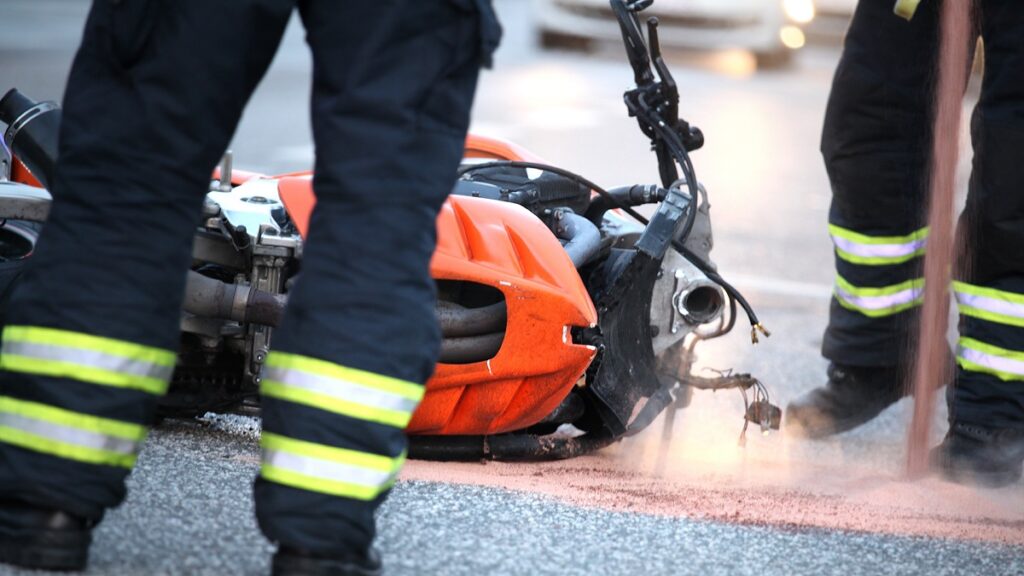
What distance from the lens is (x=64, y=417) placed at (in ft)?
7.43

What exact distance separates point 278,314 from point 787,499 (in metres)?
1.23

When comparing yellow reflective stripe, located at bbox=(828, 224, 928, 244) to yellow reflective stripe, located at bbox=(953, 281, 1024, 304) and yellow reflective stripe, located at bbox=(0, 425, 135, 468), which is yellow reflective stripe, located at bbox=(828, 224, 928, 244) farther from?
yellow reflective stripe, located at bbox=(0, 425, 135, 468)

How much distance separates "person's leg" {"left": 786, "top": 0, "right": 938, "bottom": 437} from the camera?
4.09m

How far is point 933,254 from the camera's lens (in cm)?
407

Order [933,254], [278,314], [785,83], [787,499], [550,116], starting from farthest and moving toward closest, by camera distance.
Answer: [785,83] → [550,116] → [933,254] → [787,499] → [278,314]

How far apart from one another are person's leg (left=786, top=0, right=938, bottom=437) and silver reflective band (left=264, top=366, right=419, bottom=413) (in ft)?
7.37

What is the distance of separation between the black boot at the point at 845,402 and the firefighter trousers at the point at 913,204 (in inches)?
2.1

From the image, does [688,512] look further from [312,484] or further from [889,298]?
[889,298]

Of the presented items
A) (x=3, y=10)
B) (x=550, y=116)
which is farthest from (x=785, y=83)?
(x=3, y=10)

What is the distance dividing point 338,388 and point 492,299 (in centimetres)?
116

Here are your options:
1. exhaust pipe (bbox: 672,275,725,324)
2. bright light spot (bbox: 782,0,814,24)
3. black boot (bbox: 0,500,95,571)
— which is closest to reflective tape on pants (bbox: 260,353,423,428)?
black boot (bbox: 0,500,95,571)

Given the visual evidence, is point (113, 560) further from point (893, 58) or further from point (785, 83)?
point (785, 83)

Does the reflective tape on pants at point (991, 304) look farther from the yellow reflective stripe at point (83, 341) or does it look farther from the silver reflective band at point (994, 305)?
the yellow reflective stripe at point (83, 341)

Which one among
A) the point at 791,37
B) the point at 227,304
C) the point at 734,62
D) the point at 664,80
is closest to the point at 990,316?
the point at 664,80
